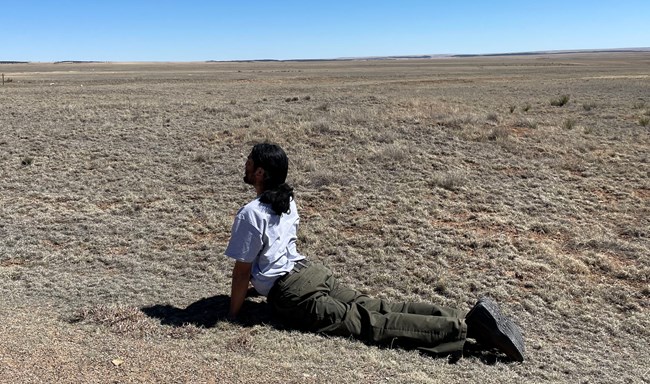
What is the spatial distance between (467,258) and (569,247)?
1.43m

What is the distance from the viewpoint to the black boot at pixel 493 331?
3928 mm

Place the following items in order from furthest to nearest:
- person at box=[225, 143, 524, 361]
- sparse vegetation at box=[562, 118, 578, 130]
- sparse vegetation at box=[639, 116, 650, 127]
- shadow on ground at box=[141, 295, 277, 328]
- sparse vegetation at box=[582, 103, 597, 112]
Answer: sparse vegetation at box=[582, 103, 597, 112] < sparse vegetation at box=[639, 116, 650, 127] < sparse vegetation at box=[562, 118, 578, 130] < shadow on ground at box=[141, 295, 277, 328] < person at box=[225, 143, 524, 361]

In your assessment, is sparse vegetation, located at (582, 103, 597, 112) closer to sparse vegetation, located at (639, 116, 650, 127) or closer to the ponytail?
sparse vegetation, located at (639, 116, 650, 127)

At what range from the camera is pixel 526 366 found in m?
4.04

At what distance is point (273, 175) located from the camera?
422 cm

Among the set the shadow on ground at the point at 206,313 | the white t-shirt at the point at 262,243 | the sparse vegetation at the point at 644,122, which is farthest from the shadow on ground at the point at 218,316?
the sparse vegetation at the point at 644,122

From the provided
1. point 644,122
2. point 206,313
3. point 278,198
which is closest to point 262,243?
point 278,198

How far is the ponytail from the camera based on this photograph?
4117 mm

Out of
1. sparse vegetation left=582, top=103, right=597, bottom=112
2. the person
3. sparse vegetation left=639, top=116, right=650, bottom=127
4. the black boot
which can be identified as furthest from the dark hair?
sparse vegetation left=582, top=103, right=597, bottom=112

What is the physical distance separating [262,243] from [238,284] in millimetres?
376

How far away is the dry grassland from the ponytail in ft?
3.00

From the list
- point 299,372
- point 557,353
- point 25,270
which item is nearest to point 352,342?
point 299,372

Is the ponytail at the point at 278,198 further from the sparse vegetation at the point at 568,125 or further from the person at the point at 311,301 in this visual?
the sparse vegetation at the point at 568,125

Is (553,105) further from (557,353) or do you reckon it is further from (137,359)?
(137,359)
